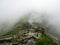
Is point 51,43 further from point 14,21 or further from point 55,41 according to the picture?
point 14,21

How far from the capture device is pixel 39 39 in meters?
4.13

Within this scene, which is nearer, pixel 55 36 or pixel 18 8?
pixel 55 36

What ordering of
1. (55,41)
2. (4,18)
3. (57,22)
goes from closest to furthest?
(55,41) < (57,22) < (4,18)

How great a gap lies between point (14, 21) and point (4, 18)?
30cm

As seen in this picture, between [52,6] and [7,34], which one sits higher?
[52,6]

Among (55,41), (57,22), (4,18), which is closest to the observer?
(55,41)

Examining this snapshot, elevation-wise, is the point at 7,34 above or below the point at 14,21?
below

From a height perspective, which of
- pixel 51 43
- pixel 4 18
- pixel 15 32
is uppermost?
pixel 4 18

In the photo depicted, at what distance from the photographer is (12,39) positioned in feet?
13.6

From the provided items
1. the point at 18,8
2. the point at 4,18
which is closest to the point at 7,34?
the point at 4,18

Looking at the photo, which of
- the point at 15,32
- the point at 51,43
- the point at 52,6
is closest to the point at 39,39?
the point at 51,43

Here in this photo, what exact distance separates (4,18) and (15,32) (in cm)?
57

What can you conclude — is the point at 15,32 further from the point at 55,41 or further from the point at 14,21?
the point at 55,41

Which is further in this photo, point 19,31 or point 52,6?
point 52,6
